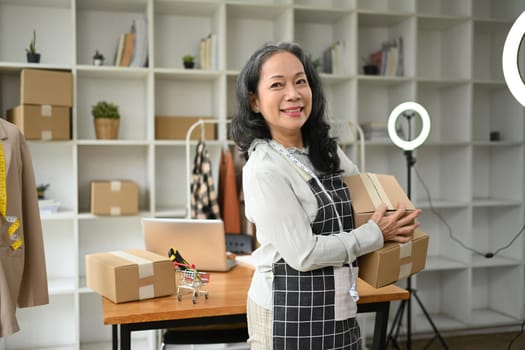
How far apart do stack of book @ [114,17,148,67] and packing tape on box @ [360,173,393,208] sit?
229 cm

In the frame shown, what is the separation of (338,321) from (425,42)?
10.8 ft

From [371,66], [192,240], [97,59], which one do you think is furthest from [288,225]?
[371,66]

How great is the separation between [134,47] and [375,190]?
240 centimetres

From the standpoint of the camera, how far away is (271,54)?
5.36 feet

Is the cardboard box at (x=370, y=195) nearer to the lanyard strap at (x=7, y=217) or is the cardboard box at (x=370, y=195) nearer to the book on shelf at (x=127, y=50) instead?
the lanyard strap at (x=7, y=217)

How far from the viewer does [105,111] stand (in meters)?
3.55

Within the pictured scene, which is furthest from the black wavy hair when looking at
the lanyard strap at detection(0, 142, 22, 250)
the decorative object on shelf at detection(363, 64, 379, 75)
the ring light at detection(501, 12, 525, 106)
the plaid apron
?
the decorative object on shelf at detection(363, 64, 379, 75)

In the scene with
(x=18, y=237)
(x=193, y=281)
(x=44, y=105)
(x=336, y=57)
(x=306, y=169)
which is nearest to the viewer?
(x=306, y=169)

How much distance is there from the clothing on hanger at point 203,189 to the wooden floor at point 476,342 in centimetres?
161

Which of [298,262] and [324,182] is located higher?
[324,182]

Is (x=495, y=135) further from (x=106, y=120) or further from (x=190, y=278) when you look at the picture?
(x=190, y=278)

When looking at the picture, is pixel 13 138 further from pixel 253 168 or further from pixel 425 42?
pixel 425 42

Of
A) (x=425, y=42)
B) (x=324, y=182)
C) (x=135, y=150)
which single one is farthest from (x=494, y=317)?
(x=324, y=182)

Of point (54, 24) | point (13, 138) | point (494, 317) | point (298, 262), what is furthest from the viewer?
point (494, 317)
